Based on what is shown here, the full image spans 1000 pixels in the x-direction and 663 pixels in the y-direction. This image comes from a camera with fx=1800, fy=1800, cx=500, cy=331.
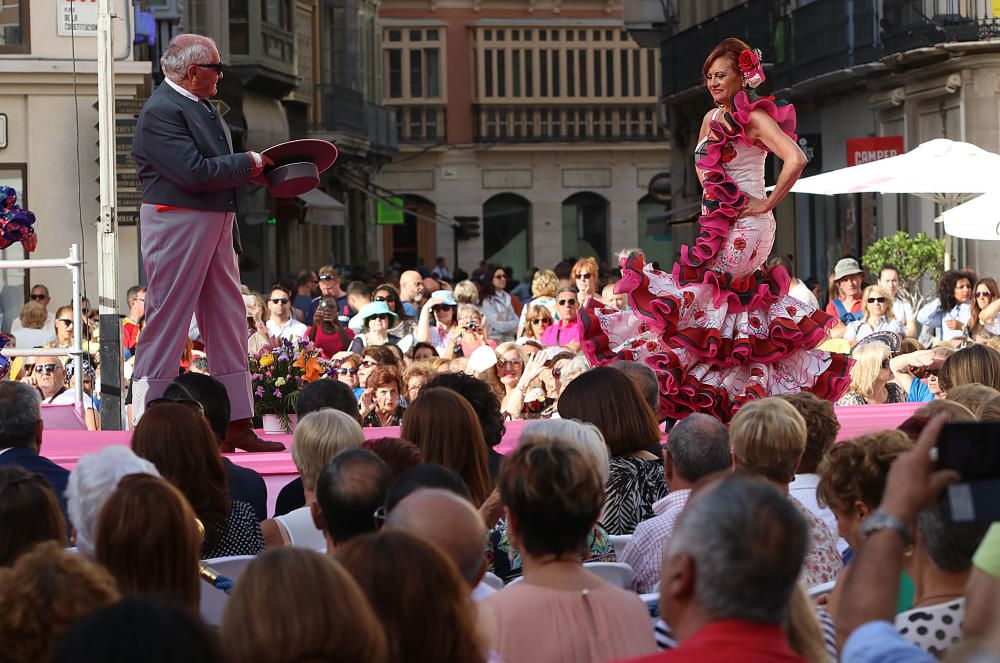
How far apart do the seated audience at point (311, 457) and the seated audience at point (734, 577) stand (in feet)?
8.11

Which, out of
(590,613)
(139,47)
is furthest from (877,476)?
(139,47)

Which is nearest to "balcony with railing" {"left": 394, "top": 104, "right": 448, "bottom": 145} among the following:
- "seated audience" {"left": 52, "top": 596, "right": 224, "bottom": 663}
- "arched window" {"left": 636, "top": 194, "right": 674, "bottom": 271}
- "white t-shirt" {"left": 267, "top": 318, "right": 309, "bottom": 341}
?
"arched window" {"left": 636, "top": 194, "right": 674, "bottom": 271}

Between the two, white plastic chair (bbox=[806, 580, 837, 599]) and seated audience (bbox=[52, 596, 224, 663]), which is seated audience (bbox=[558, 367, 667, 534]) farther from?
seated audience (bbox=[52, 596, 224, 663])

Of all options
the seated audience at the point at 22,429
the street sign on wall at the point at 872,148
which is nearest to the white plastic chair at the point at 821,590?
the seated audience at the point at 22,429

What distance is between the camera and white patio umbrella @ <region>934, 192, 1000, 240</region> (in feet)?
42.9

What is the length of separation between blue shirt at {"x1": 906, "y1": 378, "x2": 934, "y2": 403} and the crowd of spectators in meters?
2.27

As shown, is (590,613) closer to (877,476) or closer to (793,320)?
(877,476)

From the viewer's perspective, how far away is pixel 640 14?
33906 mm

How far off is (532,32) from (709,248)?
43.2 metres

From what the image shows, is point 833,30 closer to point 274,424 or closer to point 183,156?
point 274,424

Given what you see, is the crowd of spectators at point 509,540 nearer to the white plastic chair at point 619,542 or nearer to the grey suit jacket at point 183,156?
the white plastic chair at point 619,542

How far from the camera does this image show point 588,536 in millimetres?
4793

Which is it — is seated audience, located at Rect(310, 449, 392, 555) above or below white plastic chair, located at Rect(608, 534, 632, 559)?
above

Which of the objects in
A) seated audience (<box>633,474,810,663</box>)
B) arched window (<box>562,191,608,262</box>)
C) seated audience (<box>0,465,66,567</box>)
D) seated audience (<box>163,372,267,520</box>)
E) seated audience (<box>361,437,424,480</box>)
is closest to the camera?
seated audience (<box>633,474,810,663</box>)
